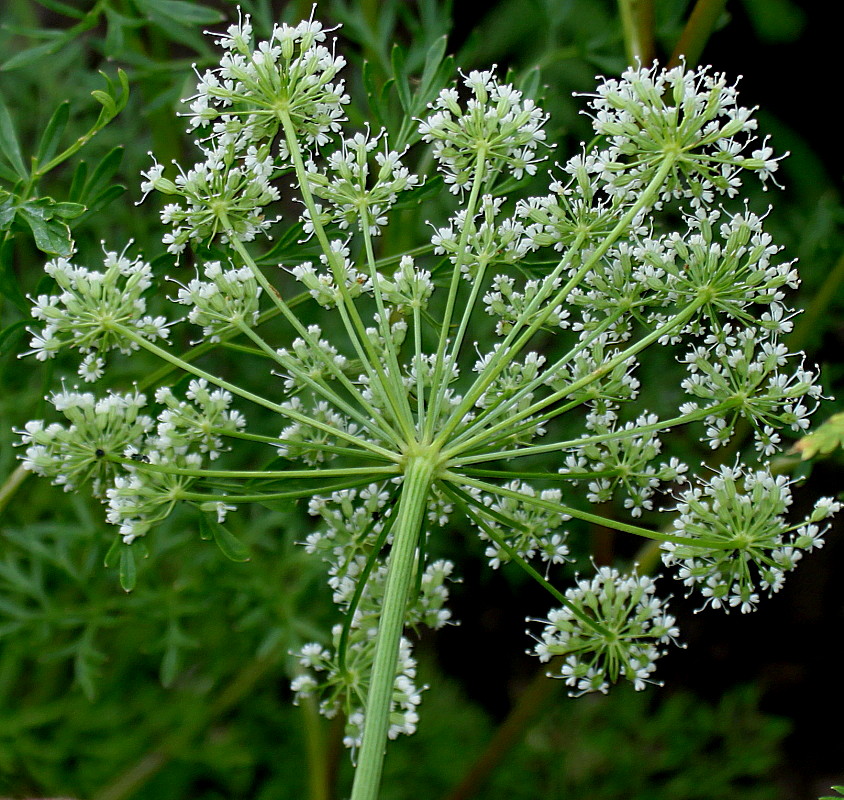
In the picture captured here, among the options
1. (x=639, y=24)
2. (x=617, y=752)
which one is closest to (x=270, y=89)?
(x=639, y=24)

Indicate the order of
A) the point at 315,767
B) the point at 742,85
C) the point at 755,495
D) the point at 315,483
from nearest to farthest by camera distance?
the point at 755,495
the point at 315,483
the point at 315,767
the point at 742,85

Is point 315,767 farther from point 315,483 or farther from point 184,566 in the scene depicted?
point 315,483

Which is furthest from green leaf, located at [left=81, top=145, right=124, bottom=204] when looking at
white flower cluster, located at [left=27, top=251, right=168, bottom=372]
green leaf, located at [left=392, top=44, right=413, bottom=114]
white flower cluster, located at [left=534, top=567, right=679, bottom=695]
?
white flower cluster, located at [left=534, top=567, right=679, bottom=695]

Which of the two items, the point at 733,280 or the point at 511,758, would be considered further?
the point at 511,758

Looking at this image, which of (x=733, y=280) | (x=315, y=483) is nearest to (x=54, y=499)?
(x=315, y=483)

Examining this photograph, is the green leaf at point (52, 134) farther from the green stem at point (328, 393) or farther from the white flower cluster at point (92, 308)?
the green stem at point (328, 393)

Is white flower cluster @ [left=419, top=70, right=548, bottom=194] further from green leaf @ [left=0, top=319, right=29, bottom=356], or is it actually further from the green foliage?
the green foliage
